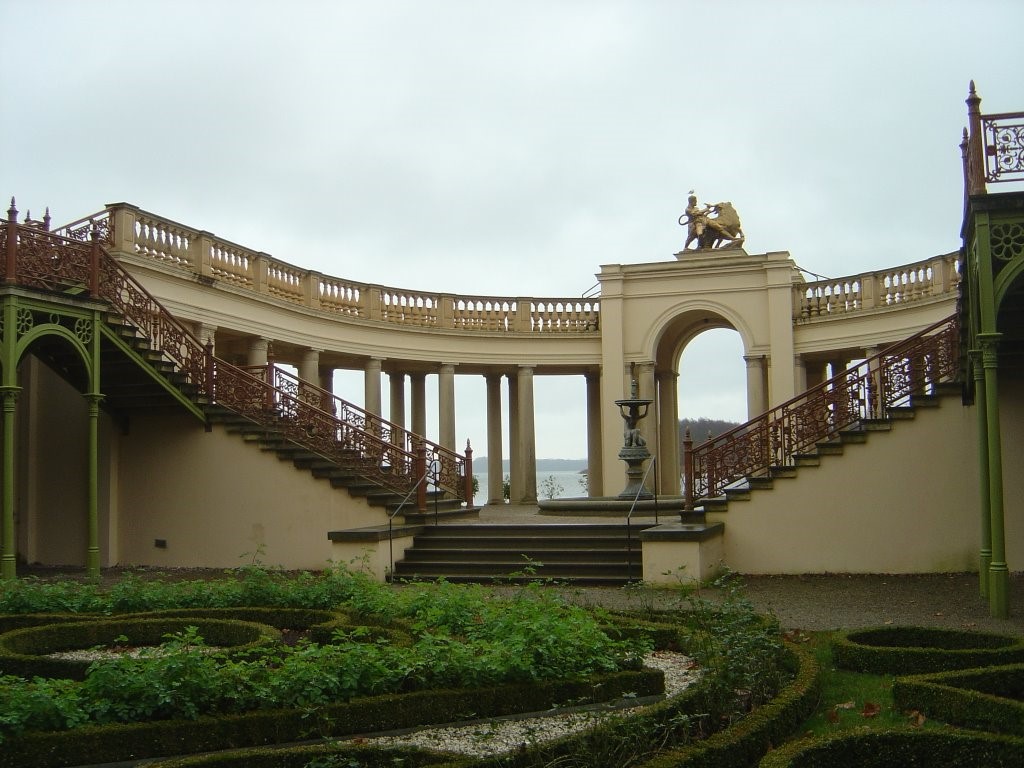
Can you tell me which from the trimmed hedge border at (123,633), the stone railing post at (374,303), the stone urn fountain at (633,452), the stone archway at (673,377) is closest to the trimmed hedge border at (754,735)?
the trimmed hedge border at (123,633)

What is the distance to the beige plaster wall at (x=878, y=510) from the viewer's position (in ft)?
51.4

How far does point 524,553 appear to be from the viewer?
16.1 metres

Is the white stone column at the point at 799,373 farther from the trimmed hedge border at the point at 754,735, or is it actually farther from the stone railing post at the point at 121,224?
the trimmed hedge border at the point at 754,735

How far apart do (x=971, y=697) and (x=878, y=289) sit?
20.4m

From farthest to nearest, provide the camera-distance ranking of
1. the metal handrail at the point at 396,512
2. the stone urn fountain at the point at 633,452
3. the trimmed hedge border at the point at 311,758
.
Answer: the stone urn fountain at the point at 633,452 → the metal handrail at the point at 396,512 → the trimmed hedge border at the point at 311,758

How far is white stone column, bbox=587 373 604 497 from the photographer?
31406 mm

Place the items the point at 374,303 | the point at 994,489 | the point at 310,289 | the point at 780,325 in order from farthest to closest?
1. the point at 780,325
2. the point at 374,303
3. the point at 310,289
4. the point at 994,489

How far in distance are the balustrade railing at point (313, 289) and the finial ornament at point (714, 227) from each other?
11.1 ft

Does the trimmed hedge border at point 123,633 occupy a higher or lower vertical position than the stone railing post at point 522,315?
lower

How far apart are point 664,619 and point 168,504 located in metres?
12.1

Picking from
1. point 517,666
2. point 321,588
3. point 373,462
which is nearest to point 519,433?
point 373,462

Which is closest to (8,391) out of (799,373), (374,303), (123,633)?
(123,633)

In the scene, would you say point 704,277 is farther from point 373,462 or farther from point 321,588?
point 321,588

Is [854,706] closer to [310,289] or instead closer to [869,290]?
[310,289]
